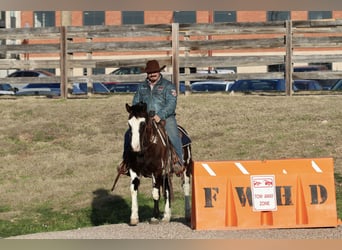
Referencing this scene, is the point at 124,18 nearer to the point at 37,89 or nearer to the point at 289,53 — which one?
the point at 37,89

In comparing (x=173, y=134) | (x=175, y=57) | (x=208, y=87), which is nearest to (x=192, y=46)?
(x=175, y=57)

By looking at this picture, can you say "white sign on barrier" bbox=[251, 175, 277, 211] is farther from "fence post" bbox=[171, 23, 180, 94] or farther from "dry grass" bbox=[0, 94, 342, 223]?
"fence post" bbox=[171, 23, 180, 94]

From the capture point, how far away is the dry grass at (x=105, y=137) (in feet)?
68.4

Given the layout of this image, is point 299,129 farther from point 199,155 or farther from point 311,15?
point 311,15

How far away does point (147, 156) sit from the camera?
1373cm

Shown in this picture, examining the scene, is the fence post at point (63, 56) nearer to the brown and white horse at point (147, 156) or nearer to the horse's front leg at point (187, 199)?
the horse's front leg at point (187, 199)

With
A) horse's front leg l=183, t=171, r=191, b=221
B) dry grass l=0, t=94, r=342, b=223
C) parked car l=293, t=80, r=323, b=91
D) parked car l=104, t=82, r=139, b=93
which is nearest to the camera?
horse's front leg l=183, t=171, r=191, b=221

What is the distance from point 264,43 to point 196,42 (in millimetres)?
1924

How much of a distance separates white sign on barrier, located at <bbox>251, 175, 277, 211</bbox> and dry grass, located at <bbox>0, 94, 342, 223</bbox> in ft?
22.3

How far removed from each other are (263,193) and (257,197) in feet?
0.34

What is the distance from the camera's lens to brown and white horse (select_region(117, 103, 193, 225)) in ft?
42.6

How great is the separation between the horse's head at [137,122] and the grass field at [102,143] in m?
4.67

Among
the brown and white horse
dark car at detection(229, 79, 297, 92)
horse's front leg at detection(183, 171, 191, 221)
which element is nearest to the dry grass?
horse's front leg at detection(183, 171, 191, 221)

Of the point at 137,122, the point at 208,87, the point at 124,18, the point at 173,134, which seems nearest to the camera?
the point at 137,122
